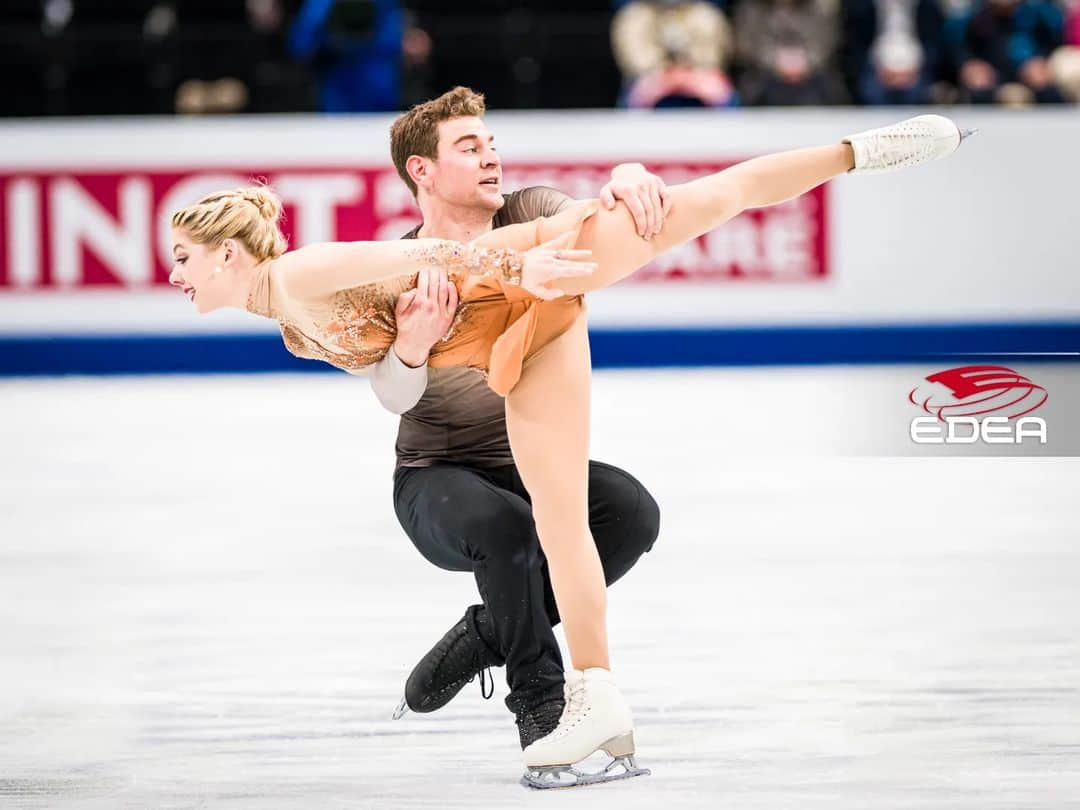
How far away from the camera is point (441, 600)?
13.8 feet

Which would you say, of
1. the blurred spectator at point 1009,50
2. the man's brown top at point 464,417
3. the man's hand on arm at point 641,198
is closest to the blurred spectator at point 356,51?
the blurred spectator at point 1009,50

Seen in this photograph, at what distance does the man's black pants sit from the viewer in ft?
9.78

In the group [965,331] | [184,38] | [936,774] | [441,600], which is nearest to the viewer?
[936,774]

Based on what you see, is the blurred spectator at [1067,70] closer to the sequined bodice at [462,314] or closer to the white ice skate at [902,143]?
the white ice skate at [902,143]

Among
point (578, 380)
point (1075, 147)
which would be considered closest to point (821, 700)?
point (578, 380)

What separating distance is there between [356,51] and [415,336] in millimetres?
5274

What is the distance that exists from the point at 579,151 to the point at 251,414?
1.94 metres

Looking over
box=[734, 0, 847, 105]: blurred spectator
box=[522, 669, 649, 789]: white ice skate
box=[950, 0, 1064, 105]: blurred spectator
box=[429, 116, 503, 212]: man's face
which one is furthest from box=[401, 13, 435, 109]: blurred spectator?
box=[522, 669, 649, 789]: white ice skate

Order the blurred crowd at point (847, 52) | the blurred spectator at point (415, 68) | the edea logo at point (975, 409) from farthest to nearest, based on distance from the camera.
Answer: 1. the blurred spectator at point (415, 68)
2. the blurred crowd at point (847, 52)
3. the edea logo at point (975, 409)

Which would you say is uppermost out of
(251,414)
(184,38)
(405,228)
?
(184,38)

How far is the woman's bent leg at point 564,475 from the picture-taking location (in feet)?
9.54

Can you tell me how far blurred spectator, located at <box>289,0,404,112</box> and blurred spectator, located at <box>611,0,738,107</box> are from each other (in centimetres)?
110

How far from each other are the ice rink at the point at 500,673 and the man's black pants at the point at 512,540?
0.65 ft

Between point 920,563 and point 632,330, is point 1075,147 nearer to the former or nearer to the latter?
point 632,330
